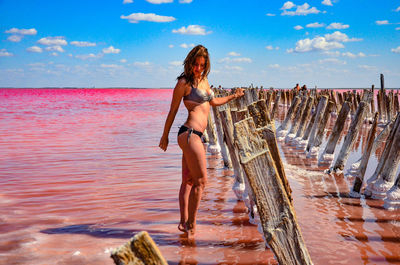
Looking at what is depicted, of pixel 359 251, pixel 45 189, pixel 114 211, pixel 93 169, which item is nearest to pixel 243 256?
pixel 359 251

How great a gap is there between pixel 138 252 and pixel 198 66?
2.48 m

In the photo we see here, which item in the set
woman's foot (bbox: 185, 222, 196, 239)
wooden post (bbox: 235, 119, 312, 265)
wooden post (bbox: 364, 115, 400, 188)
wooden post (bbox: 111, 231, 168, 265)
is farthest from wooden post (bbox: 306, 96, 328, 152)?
wooden post (bbox: 111, 231, 168, 265)

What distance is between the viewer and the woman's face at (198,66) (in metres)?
3.49

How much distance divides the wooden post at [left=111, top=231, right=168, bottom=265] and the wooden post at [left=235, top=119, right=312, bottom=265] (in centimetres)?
90

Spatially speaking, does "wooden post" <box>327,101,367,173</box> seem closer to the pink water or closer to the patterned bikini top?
the pink water

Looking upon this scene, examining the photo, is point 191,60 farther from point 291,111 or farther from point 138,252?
point 291,111

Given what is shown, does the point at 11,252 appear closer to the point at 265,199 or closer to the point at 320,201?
the point at 265,199

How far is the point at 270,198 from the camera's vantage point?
84.2 inches

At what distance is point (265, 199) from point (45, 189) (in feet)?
16.1

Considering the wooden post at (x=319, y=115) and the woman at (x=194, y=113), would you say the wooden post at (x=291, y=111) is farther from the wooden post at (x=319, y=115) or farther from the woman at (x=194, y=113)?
the woman at (x=194, y=113)

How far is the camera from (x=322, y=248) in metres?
3.49

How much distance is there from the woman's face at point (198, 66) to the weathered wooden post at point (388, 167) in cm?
290

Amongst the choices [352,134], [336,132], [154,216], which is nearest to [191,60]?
[154,216]

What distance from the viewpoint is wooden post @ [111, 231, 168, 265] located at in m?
1.27
